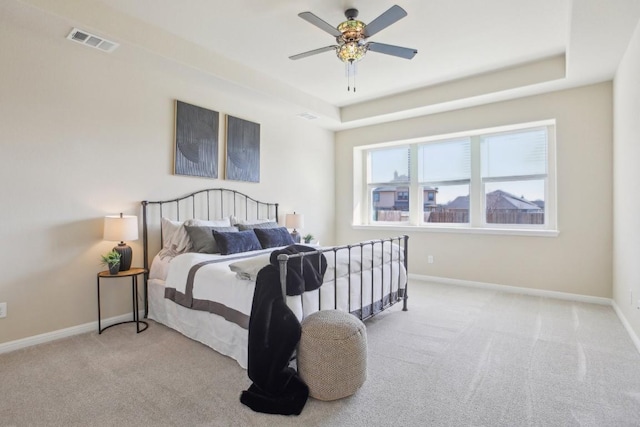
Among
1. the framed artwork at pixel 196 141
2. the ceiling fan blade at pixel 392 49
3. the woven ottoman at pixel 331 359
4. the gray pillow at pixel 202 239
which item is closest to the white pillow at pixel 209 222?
the gray pillow at pixel 202 239

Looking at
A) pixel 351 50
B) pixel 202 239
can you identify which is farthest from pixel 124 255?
pixel 351 50

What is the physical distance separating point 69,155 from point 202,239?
1.40m

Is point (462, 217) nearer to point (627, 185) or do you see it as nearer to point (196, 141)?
point (627, 185)

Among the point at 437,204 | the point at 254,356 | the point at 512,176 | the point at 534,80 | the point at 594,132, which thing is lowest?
the point at 254,356

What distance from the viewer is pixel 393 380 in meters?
2.23

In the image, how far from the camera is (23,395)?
81.4 inches

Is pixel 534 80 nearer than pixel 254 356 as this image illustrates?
No

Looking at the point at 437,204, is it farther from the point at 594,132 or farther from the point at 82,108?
the point at 82,108

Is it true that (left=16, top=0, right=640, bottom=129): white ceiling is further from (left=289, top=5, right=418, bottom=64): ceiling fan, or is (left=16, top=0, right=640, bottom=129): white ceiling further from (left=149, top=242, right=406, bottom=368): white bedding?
(left=149, top=242, right=406, bottom=368): white bedding

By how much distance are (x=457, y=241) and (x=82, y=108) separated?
491cm

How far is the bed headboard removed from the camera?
11.9ft

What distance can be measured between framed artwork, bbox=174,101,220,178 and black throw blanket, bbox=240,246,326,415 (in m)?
2.44

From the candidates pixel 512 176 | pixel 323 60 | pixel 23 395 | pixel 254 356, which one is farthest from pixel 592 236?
pixel 23 395

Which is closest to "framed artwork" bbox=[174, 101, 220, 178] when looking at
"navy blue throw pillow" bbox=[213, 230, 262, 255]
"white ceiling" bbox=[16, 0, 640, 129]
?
"white ceiling" bbox=[16, 0, 640, 129]
